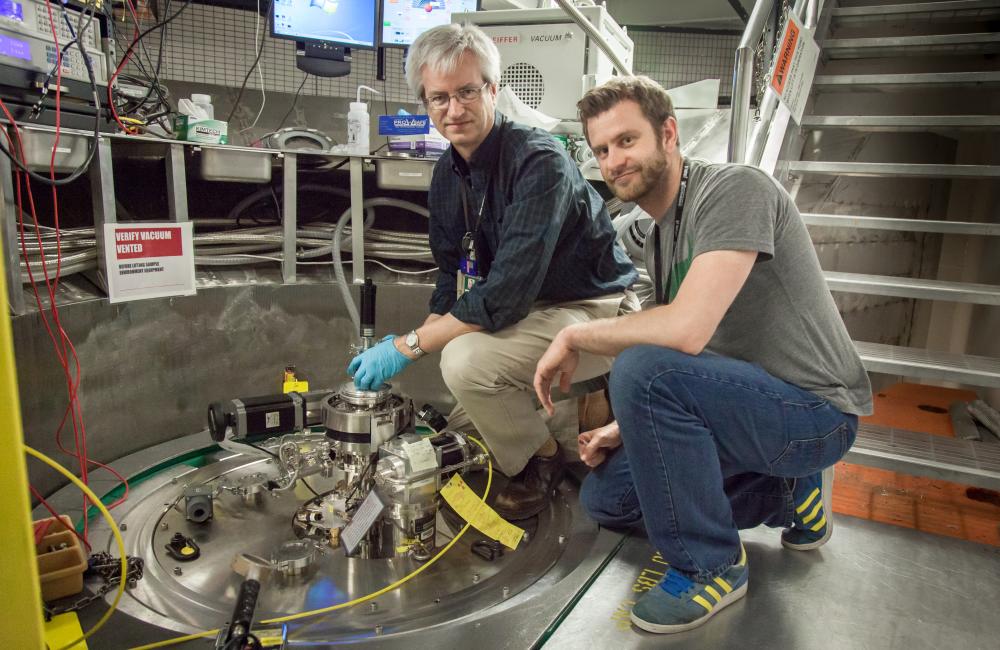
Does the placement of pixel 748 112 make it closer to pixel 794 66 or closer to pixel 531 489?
pixel 794 66

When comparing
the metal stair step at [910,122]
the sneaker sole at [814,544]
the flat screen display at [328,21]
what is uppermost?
the flat screen display at [328,21]

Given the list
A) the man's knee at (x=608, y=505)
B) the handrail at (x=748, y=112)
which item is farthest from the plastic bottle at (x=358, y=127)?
the man's knee at (x=608, y=505)

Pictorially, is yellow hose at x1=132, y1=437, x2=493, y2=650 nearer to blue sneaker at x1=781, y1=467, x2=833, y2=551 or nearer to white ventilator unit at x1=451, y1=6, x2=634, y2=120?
blue sneaker at x1=781, y1=467, x2=833, y2=551

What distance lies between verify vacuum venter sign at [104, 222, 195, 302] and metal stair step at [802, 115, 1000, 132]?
7.15 ft

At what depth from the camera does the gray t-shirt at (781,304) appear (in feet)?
4.27

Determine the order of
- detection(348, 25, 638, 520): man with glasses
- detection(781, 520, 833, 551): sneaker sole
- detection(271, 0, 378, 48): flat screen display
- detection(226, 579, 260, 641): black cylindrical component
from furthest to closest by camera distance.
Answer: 1. detection(271, 0, 378, 48): flat screen display
2. detection(348, 25, 638, 520): man with glasses
3. detection(781, 520, 833, 551): sneaker sole
4. detection(226, 579, 260, 641): black cylindrical component

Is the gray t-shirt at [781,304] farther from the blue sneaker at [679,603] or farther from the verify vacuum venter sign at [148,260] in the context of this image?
the verify vacuum venter sign at [148,260]

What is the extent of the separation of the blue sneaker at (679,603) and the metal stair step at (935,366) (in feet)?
2.68

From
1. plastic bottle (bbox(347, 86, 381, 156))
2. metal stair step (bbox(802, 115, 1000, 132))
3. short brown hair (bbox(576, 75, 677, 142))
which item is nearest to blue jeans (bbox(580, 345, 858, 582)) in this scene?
short brown hair (bbox(576, 75, 677, 142))

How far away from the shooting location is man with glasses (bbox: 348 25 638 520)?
1.76 meters

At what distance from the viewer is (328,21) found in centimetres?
289

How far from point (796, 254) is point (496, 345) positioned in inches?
30.6

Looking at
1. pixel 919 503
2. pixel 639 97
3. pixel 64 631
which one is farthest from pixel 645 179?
pixel 64 631

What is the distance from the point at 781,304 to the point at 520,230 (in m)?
0.66
